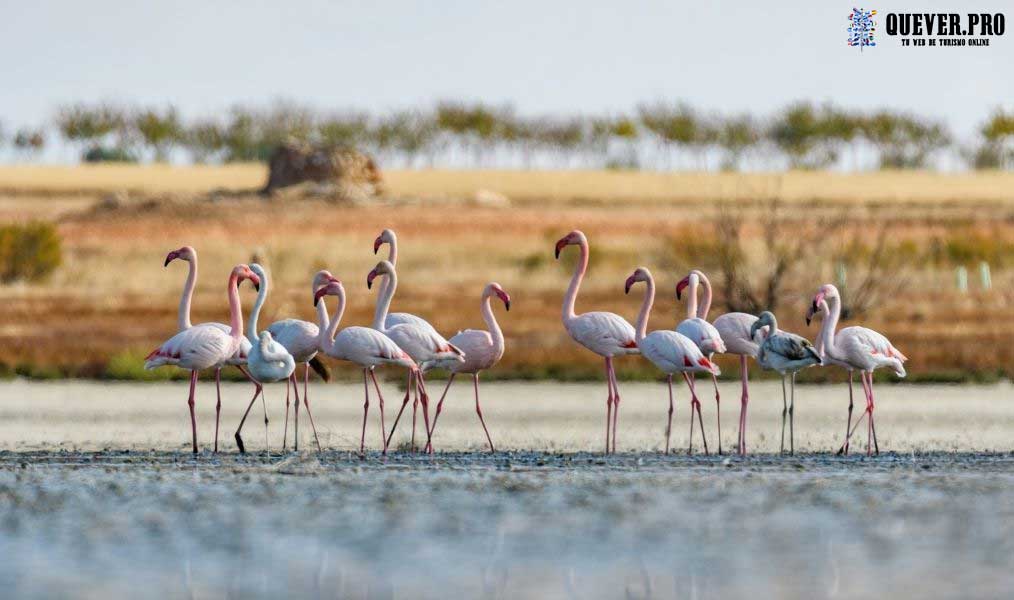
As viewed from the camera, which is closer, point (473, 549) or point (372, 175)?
point (473, 549)

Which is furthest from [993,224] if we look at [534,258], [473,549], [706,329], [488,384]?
[473,549]

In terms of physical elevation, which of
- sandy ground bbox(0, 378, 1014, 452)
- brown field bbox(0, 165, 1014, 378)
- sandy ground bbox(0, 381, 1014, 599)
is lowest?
sandy ground bbox(0, 378, 1014, 452)

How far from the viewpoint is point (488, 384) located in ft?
74.3

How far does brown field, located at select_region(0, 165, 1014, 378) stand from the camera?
86.1ft

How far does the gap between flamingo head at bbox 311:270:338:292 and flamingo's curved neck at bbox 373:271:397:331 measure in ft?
1.50

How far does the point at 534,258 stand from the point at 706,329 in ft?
99.6

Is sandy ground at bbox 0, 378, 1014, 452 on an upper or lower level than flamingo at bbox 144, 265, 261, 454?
lower

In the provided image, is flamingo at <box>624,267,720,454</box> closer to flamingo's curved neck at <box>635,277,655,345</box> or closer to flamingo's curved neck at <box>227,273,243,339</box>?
flamingo's curved neck at <box>635,277,655,345</box>

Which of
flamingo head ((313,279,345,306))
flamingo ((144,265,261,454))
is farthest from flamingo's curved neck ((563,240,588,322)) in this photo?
flamingo ((144,265,261,454))

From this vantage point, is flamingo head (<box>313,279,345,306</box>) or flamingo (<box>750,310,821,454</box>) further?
flamingo head (<box>313,279,345,306</box>)

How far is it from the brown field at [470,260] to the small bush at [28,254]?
0.46m

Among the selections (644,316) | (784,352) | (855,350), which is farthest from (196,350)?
(855,350)

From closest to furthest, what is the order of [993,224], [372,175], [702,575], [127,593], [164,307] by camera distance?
[127,593], [702,575], [164,307], [993,224], [372,175]

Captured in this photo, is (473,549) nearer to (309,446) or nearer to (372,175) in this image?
(309,446)
